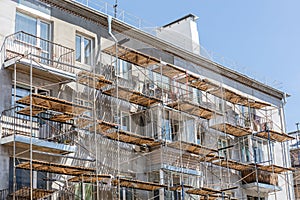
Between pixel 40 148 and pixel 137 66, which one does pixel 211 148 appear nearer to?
pixel 137 66

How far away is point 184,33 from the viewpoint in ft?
92.1

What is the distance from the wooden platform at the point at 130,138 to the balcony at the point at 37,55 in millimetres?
2524

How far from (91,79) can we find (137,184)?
3996 mm

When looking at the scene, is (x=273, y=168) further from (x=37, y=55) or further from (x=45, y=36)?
(x=37, y=55)

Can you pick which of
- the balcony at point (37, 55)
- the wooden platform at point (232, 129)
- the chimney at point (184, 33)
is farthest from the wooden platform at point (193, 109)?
the balcony at point (37, 55)

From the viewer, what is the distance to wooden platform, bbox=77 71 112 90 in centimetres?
1959

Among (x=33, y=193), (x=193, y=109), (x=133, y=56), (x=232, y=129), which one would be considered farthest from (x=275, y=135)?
(x=33, y=193)

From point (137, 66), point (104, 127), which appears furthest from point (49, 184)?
point (137, 66)

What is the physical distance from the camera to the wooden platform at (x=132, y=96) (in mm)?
20664

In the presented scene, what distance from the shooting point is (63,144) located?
17.8 m

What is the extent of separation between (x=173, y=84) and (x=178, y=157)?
11.9 ft

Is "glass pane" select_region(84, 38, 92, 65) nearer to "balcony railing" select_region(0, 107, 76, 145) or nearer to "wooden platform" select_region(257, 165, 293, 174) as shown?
"balcony railing" select_region(0, 107, 76, 145)

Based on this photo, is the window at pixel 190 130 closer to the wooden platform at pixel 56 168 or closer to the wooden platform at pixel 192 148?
the wooden platform at pixel 192 148

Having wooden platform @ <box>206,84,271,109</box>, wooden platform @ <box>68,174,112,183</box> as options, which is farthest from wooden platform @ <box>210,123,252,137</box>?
wooden platform @ <box>68,174,112,183</box>
